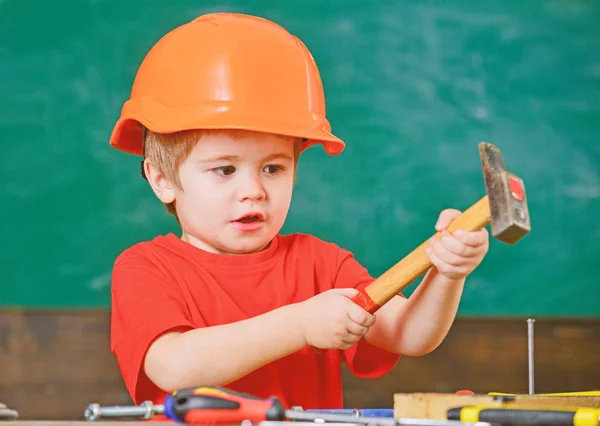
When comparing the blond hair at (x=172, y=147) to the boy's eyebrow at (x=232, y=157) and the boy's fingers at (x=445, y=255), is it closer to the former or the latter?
the boy's eyebrow at (x=232, y=157)

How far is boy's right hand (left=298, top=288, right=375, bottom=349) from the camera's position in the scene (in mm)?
954

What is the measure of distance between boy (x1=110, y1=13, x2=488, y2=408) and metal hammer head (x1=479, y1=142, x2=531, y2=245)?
0.11m

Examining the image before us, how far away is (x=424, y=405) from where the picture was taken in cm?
75

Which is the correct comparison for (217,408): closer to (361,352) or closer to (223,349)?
(223,349)

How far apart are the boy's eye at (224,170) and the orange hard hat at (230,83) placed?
0.06 metres

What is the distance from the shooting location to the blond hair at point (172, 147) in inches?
43.7

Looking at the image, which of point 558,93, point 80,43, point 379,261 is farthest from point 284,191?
point 558,93

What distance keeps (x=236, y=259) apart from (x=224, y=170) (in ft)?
0.46

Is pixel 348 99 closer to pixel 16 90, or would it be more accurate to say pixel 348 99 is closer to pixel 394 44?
pixel 394 44

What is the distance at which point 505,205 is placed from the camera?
2.69 feet

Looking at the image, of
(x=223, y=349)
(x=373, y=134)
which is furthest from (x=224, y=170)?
(x=373, y=134)

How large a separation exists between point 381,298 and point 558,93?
1.67m

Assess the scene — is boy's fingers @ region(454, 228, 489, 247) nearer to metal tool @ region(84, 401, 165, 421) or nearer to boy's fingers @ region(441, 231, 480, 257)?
boy's fingers @ region(441, 231, 480, 257)

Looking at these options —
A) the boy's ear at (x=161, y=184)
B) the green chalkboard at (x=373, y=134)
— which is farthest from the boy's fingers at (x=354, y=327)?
the green chalkboard at (x=373, y=134)
